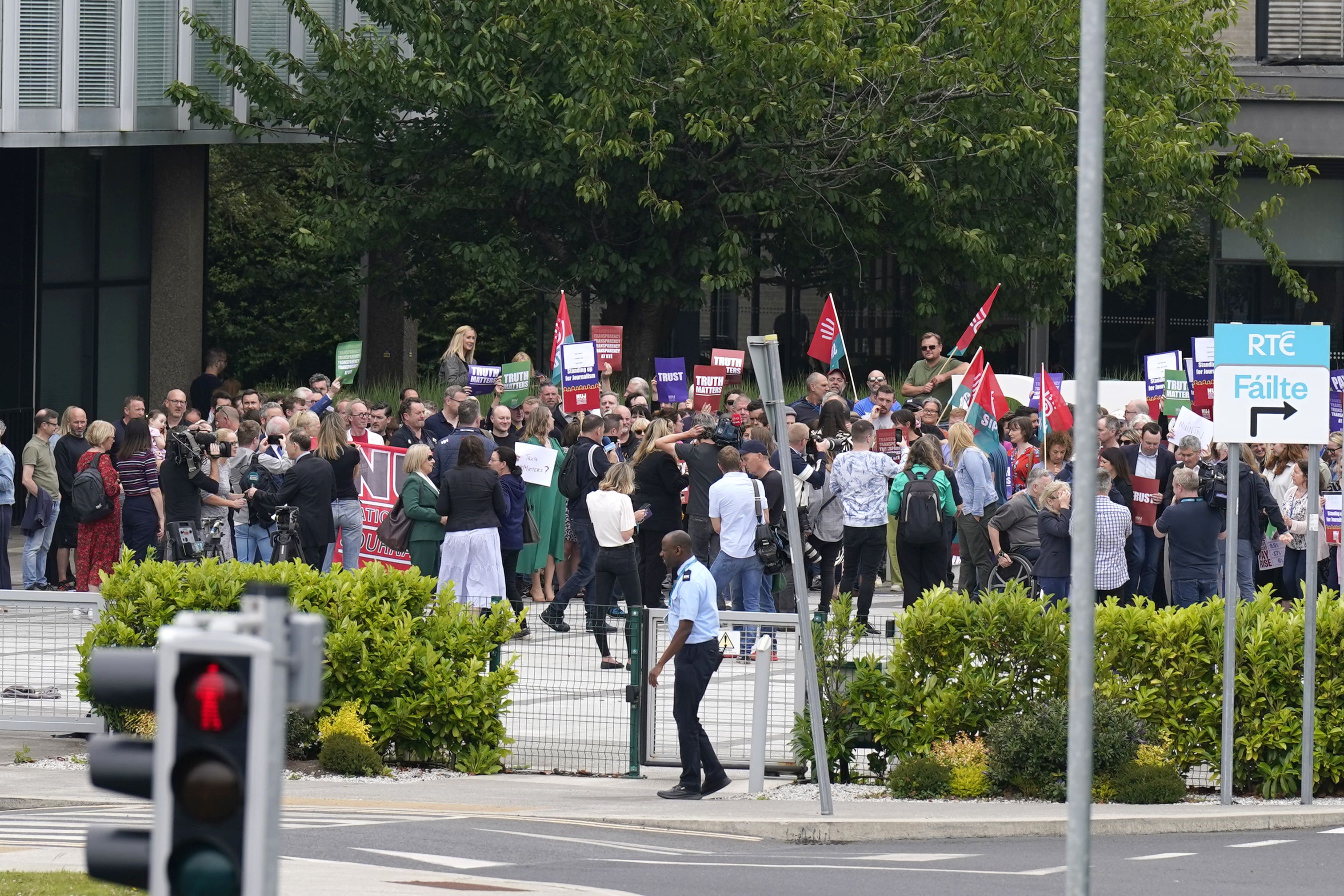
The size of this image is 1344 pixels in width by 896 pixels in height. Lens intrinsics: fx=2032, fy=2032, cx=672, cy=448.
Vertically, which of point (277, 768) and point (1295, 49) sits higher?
point (1295, 49)

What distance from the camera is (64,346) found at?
1169 inches

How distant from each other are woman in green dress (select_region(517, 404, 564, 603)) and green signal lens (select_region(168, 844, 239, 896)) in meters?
13.7

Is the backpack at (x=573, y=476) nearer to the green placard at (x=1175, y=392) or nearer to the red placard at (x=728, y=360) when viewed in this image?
the red placard at (x=728, y=360)

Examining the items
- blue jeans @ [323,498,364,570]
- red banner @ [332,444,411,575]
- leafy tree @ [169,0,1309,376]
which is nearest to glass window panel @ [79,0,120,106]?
leafy tree @ [169,0,1309,376]

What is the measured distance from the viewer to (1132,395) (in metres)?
26.8

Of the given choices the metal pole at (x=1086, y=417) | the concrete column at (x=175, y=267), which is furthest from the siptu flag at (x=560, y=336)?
the metal pole at (x=1086, y=417)

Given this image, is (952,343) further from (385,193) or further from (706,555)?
(706,555)

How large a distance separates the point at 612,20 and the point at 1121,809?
15826 mm

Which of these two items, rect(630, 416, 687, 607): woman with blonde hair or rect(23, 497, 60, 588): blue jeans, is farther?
rect(23, 497, 60, 588): blue jeans

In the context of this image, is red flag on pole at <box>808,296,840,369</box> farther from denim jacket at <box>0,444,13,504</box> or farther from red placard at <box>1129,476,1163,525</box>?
denim jacket at <box>0,444,13,504</box>

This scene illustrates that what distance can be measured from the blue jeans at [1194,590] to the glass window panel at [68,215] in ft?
60.2

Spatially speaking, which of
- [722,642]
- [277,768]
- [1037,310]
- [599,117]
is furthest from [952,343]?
[277,768]

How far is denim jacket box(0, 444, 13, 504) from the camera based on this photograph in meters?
19.0

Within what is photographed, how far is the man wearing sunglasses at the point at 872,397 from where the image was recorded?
69.4 ft
